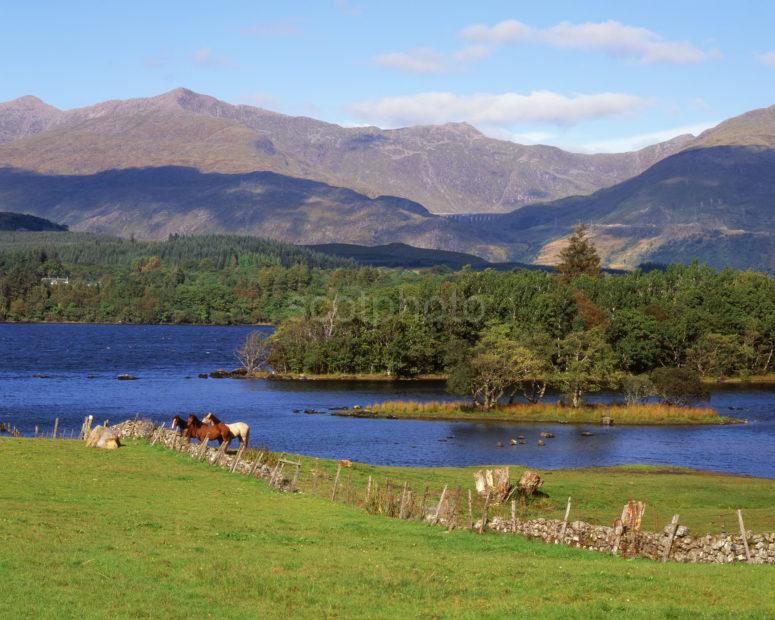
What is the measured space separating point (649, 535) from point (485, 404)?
8660 cm

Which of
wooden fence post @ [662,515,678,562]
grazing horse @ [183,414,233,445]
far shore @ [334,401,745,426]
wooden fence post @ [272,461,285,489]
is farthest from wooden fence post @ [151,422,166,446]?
far shore @ [334,401,745,426]

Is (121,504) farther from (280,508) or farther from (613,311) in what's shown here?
(613,311)

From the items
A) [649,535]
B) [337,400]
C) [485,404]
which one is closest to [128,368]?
[337,400]

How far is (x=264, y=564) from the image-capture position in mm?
26531

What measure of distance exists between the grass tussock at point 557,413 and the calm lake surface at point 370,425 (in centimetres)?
418

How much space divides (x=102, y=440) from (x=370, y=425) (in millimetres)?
57711

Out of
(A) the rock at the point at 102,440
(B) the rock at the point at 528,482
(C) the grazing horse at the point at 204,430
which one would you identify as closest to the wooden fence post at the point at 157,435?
(C) the grazing horse at the point at 204,430

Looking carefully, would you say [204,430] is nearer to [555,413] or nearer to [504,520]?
[504,520]

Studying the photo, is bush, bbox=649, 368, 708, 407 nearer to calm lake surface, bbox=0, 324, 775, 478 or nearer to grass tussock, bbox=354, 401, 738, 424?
grass tussock, bbox=354, 401, 738, 424

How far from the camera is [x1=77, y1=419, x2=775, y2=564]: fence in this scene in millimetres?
32062

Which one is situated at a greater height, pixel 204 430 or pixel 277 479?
pixel 204 430

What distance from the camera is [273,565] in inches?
1043

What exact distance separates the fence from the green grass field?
0.99m

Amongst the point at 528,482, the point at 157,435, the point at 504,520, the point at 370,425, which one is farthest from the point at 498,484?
the point at 370,425
